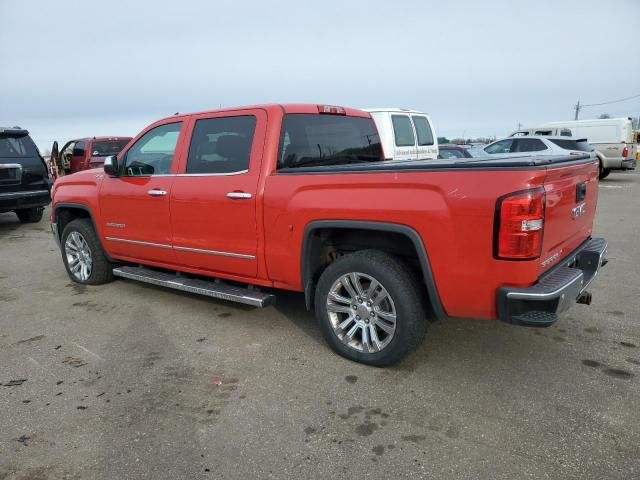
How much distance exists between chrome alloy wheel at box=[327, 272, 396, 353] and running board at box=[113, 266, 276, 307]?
594mm

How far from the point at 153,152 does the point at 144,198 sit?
0.47m

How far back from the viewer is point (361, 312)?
3465 mm

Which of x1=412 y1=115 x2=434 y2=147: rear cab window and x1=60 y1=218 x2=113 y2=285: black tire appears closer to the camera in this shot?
x1=60 y1=218 x2=113 y2=285: black tire

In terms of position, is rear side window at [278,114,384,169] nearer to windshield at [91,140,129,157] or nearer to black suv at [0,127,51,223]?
black suv at [0,127,51,223]

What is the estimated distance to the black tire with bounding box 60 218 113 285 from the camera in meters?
5.43

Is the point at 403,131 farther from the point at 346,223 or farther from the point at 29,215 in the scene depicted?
the point at 29,215

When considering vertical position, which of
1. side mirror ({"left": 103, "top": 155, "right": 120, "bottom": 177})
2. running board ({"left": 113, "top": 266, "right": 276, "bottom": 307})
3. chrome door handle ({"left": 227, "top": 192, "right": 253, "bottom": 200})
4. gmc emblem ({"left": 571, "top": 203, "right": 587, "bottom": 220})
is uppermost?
side mirror ({"left": 103, "top": 155, "right": 120, "bottom": 177})

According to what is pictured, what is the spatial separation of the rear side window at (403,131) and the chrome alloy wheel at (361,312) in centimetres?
760

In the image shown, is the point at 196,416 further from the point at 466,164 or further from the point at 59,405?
the point at 466,164

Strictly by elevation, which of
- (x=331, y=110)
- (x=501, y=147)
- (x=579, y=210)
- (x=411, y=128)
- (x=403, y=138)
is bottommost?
(x=501, y=147)

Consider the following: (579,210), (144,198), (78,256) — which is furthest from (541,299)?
(78,256)

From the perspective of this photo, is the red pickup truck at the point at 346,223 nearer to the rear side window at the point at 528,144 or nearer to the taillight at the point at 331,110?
the taillight at the point at 331,110

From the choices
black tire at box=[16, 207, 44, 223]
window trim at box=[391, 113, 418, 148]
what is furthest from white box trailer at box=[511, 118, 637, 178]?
black tire at box=[16, 207, 44, 223]

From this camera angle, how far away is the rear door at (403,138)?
34.6ft
